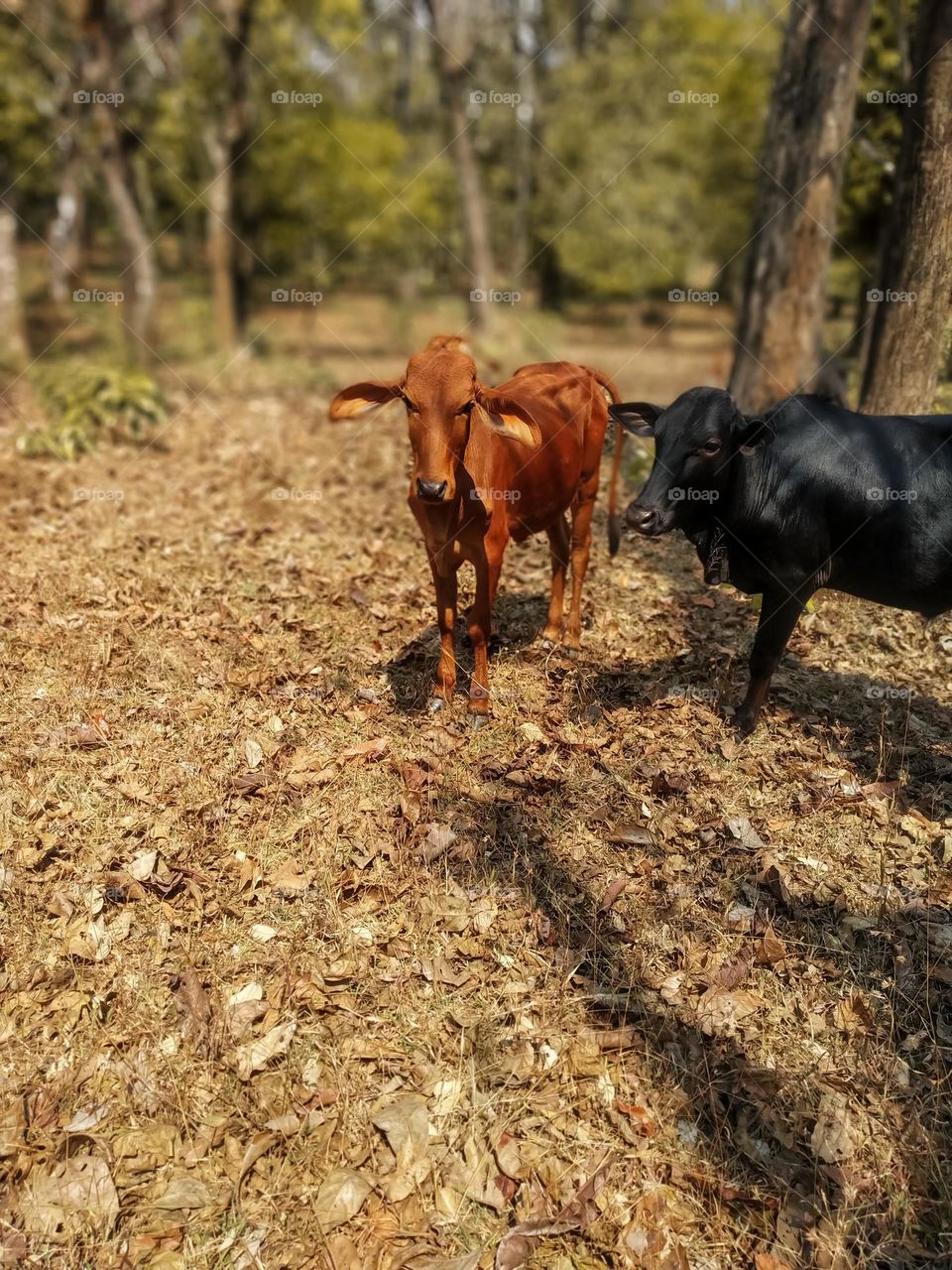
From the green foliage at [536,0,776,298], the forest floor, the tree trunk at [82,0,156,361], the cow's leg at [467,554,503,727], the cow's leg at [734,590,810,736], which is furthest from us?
the green foliage at [536,0,776,298]

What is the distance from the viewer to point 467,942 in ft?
15.0

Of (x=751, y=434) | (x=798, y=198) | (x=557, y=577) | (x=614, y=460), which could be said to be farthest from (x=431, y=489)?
(x=798, y=198)

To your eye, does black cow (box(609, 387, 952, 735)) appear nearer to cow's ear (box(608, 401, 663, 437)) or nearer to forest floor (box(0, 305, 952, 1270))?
cow's ear (box(608, 401, 663, 437))

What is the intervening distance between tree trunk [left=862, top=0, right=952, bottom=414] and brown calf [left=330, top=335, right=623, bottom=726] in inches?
99.2

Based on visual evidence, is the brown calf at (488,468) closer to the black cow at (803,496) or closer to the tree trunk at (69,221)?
the black cow at (803,496)

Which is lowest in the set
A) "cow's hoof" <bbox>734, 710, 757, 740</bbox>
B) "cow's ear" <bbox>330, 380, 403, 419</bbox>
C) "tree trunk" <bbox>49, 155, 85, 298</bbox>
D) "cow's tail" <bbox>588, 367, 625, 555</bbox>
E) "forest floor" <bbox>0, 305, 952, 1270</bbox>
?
"forest floor" <bbox>0, 305, 952, 1270</bbox>

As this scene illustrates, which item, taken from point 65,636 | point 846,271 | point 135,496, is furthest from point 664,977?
point 846,271

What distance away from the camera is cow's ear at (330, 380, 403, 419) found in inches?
200

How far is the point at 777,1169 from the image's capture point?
3719mm

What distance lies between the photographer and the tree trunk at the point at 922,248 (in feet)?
21.9

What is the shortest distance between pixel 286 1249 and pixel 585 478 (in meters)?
5.01

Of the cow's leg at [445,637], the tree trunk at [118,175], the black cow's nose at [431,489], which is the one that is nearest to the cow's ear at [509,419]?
the black cow's nose at [431,489]

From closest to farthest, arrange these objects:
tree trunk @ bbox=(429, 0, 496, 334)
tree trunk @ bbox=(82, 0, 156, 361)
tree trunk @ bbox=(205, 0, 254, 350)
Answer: tree trunk @ bbox=(82, 0, 156, 361) < tree trunk @ bbox=(205, 0, 254, 350) < tree trunk @ bbox=(429, 0, 496, 334)

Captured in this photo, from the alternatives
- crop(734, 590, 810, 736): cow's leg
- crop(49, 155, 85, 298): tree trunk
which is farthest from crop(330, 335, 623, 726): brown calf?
crop(49, 155, 85, 298): tree trunk
